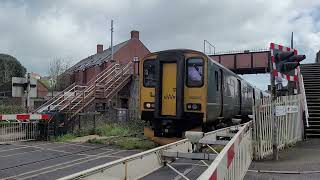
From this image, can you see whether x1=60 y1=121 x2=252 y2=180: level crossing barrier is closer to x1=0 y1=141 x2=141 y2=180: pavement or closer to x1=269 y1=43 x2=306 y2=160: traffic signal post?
x1=0 y1=141 x2=141 y2=180: pavement

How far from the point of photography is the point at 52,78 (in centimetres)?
5375

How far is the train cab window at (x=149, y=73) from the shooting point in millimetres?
13969

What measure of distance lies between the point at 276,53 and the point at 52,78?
45413 mm

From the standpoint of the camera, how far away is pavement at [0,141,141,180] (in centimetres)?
970

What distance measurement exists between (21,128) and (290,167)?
37.8 feet

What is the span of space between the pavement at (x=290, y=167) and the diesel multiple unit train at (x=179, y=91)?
214 cm

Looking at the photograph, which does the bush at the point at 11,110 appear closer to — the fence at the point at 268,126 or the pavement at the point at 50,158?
the pavement at the point at 50,158

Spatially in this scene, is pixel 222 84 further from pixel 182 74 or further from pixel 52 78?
pixel 52 78

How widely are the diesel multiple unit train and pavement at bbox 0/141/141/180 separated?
61.0 inches

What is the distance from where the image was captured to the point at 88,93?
24969 millimetres

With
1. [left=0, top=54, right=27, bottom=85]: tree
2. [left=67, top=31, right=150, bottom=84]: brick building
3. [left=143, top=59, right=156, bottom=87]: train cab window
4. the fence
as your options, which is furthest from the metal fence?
[left=0, top=54, right=27, bottom=85]: tree

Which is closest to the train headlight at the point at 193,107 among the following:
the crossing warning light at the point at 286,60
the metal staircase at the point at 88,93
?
the crossing warning light at the point at 286,60

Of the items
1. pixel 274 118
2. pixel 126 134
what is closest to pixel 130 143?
pixel 126 134

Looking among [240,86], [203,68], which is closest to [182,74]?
[203,68]
